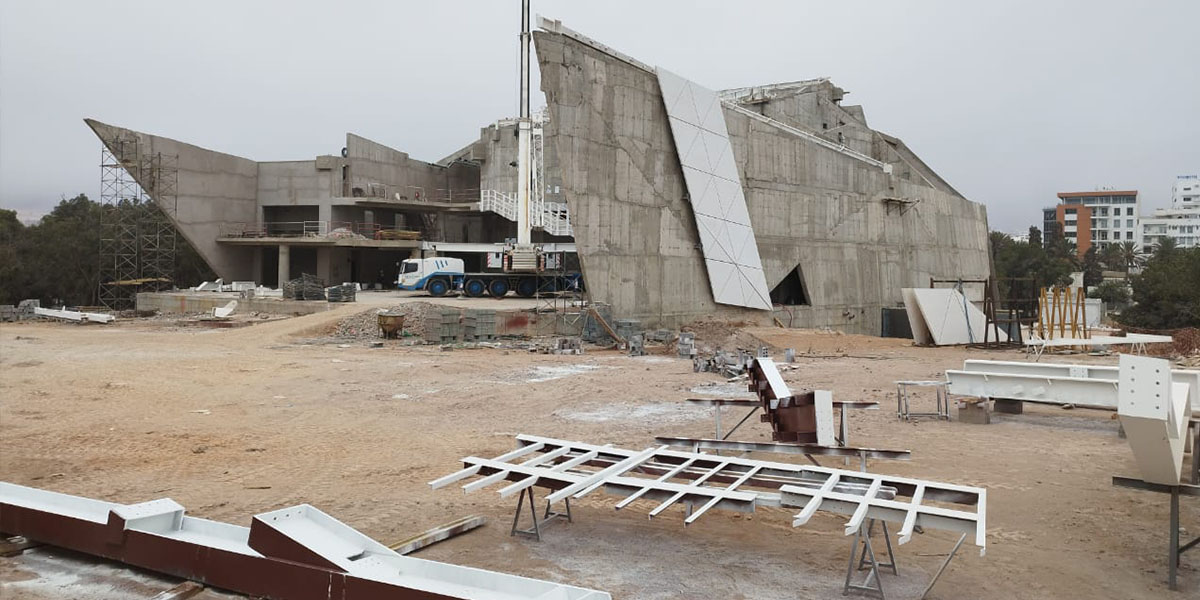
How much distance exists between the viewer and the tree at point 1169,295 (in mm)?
47812

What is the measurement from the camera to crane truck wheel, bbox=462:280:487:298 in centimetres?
3709

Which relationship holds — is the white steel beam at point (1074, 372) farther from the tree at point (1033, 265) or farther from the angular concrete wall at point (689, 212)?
the tree at point (1033, 265)

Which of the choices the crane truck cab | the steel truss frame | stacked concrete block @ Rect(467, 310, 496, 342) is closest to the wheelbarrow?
stacked concrete block @ Rect(467, 310, 496, 342)

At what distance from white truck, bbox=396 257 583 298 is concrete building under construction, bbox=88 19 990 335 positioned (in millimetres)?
6536

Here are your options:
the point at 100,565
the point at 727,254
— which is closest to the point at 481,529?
the point at 100,565

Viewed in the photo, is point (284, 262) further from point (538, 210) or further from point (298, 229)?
point (538, 210)

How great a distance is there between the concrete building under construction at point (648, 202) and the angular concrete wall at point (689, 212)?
0.06 metres

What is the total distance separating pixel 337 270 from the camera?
50.0 meters

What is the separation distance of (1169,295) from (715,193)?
3677 cm

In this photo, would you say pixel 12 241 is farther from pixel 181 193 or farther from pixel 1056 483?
pixel 1056 483

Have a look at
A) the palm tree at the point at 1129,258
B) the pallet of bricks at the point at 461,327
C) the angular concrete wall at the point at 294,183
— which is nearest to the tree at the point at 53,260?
the angular concrete wall at the point at 294,183

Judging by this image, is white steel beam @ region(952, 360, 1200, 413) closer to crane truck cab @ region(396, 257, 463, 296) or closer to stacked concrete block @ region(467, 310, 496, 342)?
stacked concrete block @ region(467, 310, 496, 342)

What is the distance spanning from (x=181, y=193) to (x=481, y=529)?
4470 cm

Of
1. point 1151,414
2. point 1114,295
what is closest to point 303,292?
point 1151,414
